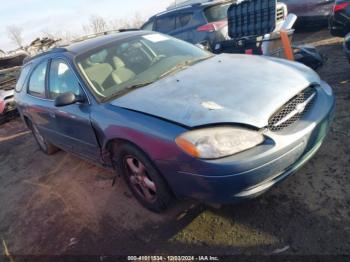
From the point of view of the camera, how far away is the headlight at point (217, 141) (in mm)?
2340

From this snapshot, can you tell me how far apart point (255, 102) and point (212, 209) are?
1074 millimetres

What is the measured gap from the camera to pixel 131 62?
3566mm

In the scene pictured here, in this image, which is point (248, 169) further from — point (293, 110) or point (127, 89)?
point (127, 89)

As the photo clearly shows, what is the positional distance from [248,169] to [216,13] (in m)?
5.61

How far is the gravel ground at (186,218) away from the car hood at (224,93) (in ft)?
2.80

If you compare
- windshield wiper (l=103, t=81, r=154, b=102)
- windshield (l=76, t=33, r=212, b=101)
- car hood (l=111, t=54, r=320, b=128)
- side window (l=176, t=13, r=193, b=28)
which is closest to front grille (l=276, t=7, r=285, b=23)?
side window (l=176, t=13, r=193, b=28)

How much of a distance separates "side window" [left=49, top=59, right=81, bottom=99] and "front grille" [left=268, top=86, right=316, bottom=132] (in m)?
2.01

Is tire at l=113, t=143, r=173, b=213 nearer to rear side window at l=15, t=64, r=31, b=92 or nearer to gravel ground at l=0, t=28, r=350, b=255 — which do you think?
gravel ground at l=0, t=28, r=350, b=255

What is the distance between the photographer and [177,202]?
3189 mm

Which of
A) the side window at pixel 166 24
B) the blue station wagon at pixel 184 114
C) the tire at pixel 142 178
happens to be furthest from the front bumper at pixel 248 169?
the side window at pixel 166 24

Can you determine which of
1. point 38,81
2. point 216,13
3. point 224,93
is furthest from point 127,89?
point 216,13

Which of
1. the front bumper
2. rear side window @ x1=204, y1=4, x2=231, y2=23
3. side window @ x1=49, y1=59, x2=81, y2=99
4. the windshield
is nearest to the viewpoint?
the front bumper

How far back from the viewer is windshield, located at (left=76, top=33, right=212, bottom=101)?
3307mm

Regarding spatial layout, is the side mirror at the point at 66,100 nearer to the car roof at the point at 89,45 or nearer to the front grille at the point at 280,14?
the car roof at the point at 89,45
